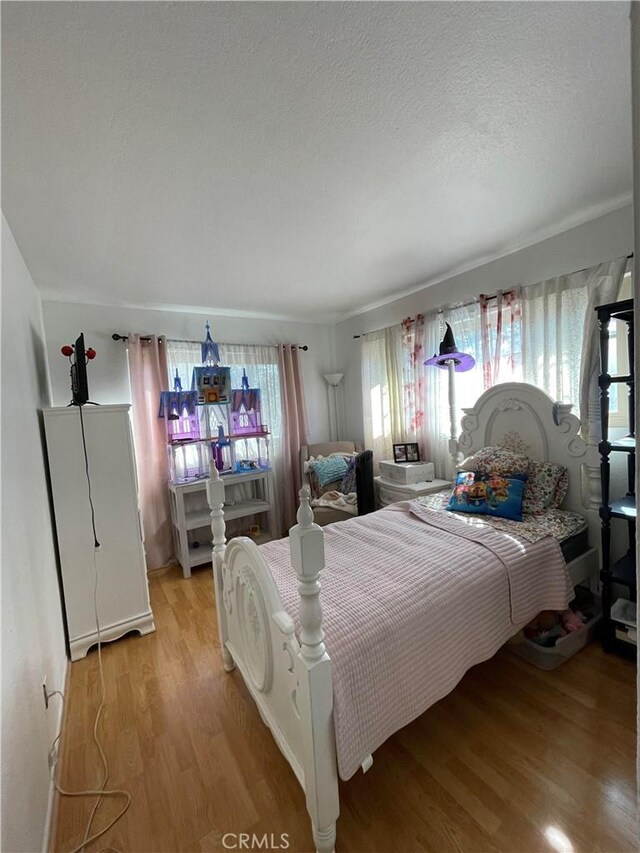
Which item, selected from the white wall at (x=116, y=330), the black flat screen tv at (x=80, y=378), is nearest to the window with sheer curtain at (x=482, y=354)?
the white wall at (x=116, y=330)

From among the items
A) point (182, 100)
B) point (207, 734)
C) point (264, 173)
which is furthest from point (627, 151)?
point (207, 734)

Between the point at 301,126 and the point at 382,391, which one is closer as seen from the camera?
the point at 301,126

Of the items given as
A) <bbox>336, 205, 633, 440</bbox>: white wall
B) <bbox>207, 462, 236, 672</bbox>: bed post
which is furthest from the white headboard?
<bbox>207, 462, 236, 672</bbox>: bed post

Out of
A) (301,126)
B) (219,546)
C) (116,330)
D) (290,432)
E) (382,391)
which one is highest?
(301,126)

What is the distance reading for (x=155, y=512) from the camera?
322 centimetres

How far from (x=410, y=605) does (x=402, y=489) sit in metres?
1.63

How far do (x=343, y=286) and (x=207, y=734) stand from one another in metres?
3.06

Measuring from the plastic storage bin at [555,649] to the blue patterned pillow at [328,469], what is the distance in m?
1.92

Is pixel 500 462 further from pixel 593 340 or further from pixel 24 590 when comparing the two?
pixel 24 590

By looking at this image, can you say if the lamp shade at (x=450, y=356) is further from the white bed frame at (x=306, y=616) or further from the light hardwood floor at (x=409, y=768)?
the light hardwood floor at (x=409, y=768)

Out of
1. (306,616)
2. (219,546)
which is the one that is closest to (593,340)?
(306,616)

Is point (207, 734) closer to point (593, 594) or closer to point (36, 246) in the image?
point (593, 594)

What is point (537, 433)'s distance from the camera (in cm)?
239

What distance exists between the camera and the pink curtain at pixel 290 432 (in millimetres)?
3875
